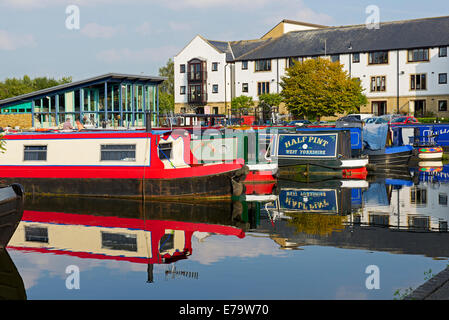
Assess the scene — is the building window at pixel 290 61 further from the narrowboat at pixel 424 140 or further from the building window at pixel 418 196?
the building window at pixel 418 196

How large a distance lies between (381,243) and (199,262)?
169 inches

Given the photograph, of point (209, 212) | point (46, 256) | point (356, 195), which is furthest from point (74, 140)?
point (356, 195)

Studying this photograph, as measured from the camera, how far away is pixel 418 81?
Answer: 2406 inches

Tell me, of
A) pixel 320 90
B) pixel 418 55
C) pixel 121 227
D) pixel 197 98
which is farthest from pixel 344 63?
pixel 121 227

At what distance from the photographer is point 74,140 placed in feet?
70.4

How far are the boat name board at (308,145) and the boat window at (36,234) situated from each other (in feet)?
50.3

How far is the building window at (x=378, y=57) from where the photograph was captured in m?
A: 61.8

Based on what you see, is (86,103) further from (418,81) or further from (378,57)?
(418,81)

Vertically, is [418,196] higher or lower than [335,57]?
lower

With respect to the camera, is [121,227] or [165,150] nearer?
[121,227]

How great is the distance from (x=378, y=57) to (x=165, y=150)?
151 feet

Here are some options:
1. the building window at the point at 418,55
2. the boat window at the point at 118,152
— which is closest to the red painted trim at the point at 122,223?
the boat window at the point at 118,152

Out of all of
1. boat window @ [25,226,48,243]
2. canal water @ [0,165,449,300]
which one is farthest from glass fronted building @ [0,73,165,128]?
boat window @ [25,226,48,243]

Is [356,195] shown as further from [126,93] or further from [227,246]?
[126,93]
